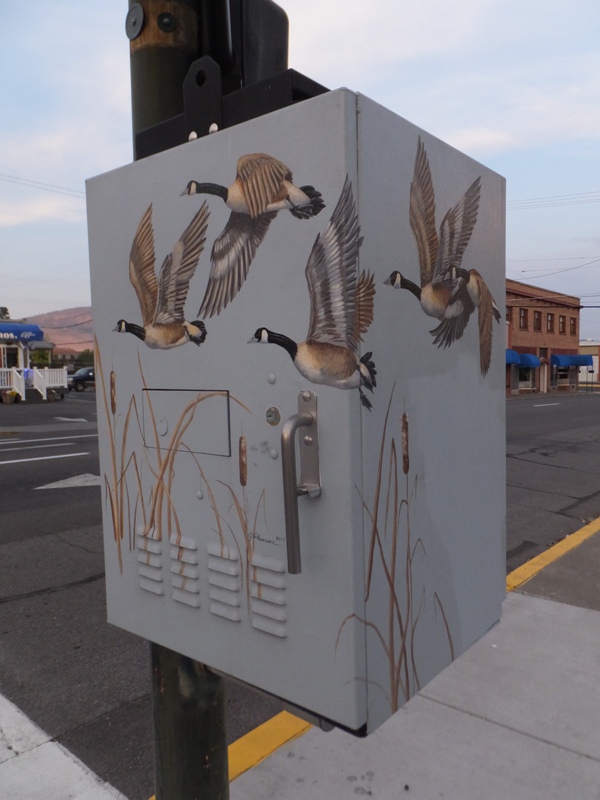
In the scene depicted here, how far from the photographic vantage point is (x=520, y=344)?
139 ft

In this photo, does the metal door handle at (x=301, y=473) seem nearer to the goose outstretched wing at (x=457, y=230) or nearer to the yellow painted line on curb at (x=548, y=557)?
the goose outstretched wing at (x=457, y=230)

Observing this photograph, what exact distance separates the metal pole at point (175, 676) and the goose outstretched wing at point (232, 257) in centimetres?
53

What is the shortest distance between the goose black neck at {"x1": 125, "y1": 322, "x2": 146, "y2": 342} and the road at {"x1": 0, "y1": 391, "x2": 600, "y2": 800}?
4.03 ft

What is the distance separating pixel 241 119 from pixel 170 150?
0.19m

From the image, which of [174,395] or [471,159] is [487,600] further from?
[471,159]

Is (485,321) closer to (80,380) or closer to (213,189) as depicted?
(213,189)

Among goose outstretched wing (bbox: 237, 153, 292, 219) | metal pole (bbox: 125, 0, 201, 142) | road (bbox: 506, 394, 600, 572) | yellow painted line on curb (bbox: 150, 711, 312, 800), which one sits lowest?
road (bbox: 506, 394, 600, 572)

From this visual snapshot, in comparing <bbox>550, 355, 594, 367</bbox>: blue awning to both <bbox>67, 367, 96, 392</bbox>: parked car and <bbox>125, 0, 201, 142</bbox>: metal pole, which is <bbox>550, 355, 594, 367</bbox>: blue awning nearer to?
<bbox>67, 367, 96, 392</bbox>: parked car

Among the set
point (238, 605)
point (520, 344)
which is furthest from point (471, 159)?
point (520, 344)

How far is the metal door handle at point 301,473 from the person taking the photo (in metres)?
1.34

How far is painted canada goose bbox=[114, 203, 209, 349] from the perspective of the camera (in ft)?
5.10

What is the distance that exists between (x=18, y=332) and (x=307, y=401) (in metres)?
30.1

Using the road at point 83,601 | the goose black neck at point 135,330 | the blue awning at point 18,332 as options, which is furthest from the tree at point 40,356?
the goose black neck at point 135,330

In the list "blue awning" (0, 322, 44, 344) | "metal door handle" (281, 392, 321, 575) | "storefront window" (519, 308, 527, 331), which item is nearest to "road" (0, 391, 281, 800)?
"metal door handle" (281, 392, 321, 575)
